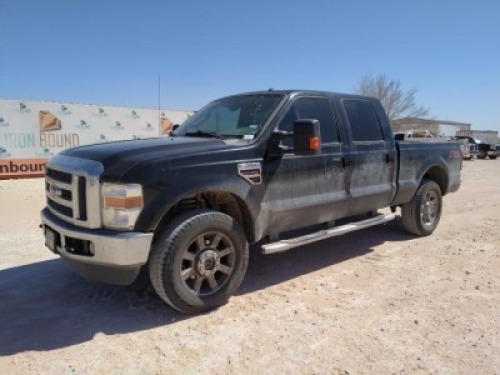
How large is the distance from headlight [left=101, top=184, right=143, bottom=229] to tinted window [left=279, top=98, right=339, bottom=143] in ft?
6.05

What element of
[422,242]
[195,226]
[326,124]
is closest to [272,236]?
[195,226]

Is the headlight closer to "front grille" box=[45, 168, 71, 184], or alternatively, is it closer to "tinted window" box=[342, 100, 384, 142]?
"front grille" box=[45, 168, 71, 184]

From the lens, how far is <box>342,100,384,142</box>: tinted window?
17.7ft

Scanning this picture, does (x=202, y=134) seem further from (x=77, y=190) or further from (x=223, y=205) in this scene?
(x=77, y=190)

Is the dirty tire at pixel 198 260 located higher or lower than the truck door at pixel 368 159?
lower

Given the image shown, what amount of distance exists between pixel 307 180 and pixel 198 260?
1.54 m

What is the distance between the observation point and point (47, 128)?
16672 mm

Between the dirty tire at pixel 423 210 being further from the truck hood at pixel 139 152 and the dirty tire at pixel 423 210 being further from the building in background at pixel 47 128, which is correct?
the building in background at pixel 47 128

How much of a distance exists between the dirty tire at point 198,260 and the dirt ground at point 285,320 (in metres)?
0.19

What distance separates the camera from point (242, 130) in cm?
450

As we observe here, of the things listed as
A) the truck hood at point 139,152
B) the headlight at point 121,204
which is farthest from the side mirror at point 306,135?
the headlight at point 121,204

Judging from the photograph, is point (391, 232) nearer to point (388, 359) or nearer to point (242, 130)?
point (242, 130)

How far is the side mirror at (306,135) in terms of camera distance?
157 inches

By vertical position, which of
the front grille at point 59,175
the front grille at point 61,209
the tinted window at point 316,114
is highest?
the tinted window at point 316,114
